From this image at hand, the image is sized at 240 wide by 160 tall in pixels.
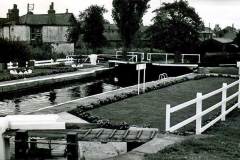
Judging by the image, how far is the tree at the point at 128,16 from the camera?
142 feet

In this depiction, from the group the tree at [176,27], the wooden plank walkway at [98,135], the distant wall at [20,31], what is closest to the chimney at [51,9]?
the distant wall at [20,31]

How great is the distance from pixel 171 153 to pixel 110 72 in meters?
28.1

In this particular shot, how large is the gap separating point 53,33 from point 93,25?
10.5 metres

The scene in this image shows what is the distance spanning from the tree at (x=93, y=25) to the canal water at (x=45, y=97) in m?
19.9

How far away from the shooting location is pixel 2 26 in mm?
51844

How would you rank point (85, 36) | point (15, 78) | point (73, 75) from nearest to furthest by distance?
point (15, 78) → point (73, 75) → point (85, 36)

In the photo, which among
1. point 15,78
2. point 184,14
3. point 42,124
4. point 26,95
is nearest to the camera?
point 42,124

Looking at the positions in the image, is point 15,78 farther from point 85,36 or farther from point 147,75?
point 85,36

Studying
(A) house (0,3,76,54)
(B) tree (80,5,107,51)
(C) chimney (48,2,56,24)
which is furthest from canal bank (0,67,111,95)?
(C) chimney (48,2,56,24)

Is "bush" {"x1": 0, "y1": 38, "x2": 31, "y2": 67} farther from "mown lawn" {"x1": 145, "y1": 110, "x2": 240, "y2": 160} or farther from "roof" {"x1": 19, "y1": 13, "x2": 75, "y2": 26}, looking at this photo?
"roof" {"x1": 19, "y1": 13, "x2": 75, "y2": 26}

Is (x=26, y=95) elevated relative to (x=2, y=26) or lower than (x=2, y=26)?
lower

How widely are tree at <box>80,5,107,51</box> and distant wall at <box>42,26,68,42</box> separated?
8672mm

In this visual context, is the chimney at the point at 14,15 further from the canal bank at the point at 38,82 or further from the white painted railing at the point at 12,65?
the canal bank at the point at 38,82

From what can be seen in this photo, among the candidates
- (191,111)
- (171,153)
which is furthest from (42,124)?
(191,111)
